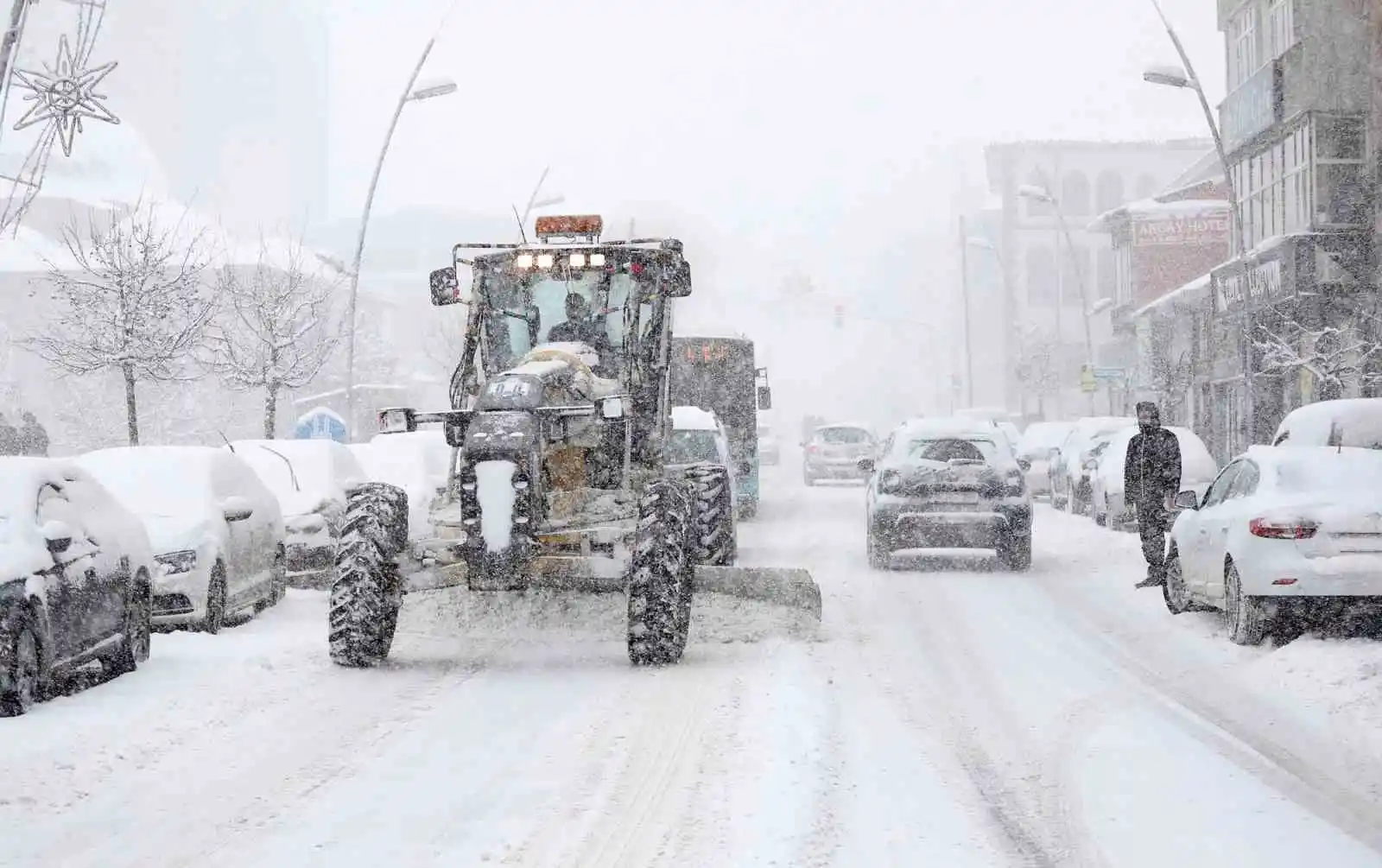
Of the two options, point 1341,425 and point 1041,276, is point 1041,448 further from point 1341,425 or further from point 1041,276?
point 1041,276

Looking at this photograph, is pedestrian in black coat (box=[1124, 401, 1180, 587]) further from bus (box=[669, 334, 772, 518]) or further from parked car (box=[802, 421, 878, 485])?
parked car (box=[802, 421, 878, 485])

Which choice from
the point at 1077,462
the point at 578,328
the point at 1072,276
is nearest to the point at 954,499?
the point at 578,328

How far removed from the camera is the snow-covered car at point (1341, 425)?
53.2ft

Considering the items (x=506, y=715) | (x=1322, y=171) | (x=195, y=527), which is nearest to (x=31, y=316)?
(x=1322, y=171)

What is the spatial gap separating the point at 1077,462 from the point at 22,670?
74.7ft

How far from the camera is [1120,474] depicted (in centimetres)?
2545

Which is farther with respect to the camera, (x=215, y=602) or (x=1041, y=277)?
(x=1041, y=277)

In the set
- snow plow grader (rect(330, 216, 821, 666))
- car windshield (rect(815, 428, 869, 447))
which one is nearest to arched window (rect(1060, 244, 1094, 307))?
car windshield (rect(815, 428, 869, 447))

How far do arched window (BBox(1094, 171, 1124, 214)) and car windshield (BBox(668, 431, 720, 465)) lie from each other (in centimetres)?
7416

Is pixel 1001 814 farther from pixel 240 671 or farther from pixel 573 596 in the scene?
pixel 573 596

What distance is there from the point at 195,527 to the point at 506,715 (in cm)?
551

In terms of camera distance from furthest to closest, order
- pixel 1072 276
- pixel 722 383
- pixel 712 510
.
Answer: pixel 1072 276
pixel 722 383
pixel 712 510

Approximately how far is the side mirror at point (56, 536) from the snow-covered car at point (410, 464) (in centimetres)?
1112

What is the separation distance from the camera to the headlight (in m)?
14.1
